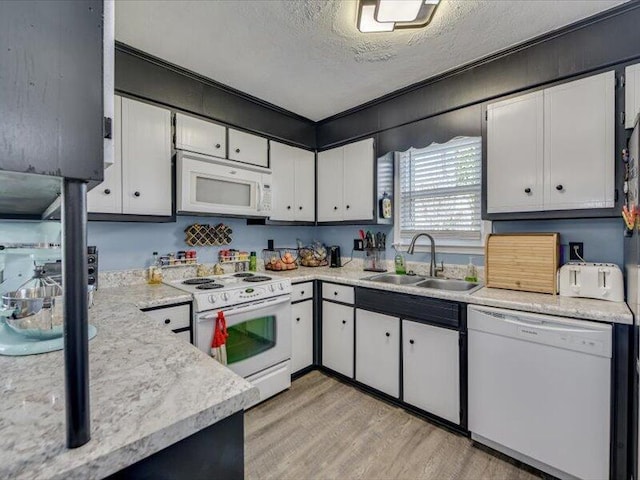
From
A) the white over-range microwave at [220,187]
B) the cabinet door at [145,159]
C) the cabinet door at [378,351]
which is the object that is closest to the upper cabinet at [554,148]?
the cabinet door at [378,351]

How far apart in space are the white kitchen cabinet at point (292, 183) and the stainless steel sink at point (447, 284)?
137 centimetres

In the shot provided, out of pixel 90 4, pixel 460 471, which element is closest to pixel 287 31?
pixel 90 4

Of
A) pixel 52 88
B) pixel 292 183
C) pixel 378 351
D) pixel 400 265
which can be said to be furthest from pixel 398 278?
pixel 52 88

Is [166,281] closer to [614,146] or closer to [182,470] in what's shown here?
[182,470]

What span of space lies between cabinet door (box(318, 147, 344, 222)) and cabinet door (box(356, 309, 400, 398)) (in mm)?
1127

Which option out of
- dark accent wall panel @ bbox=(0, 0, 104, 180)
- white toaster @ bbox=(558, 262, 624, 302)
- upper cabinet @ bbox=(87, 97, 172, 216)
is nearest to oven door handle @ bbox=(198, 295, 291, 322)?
upper cabinet @ bbox=(87, 97, 172, 216)

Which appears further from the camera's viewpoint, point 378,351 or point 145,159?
point 378,351

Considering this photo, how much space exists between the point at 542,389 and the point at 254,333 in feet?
5.88

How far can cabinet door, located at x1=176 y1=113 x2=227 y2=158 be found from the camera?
226 cm

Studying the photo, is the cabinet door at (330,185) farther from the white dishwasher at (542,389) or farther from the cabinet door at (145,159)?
the white dishwasher at (542,389)

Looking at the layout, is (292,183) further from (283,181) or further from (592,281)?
(592,281)

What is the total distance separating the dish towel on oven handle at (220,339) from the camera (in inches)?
76.7

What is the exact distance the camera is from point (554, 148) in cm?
181

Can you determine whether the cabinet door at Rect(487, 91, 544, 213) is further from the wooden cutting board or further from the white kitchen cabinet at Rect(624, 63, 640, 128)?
the white kitchen cabinet at Rect(624, 63, 640, 128)
